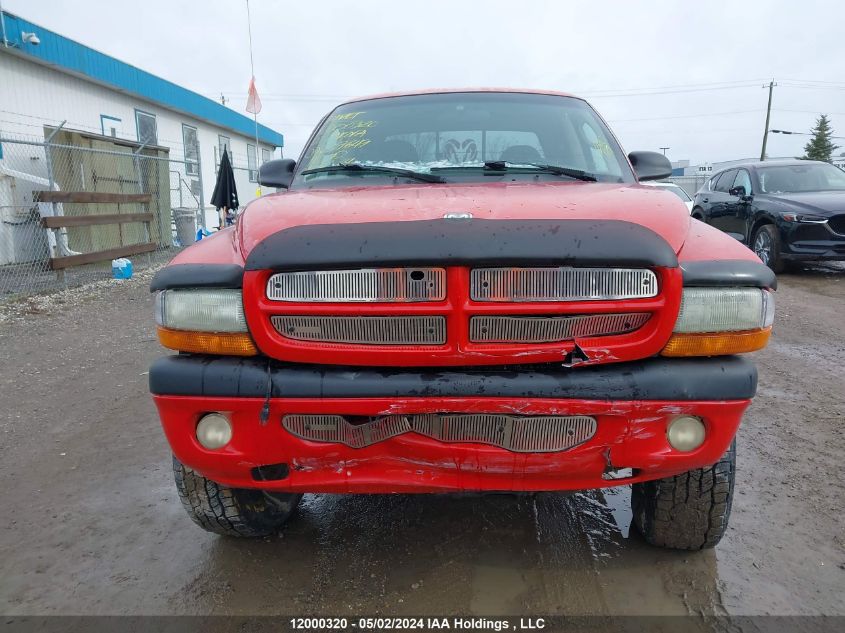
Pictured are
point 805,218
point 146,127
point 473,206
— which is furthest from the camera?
point 146,127

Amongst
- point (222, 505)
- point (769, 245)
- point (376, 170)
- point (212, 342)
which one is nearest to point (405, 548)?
point (222, 505)

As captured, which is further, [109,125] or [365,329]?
[109,125]

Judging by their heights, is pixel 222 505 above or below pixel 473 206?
below

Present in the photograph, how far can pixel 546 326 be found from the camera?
182 cm

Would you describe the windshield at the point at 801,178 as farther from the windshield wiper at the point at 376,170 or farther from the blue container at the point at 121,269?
the blue container at the point at 121,269

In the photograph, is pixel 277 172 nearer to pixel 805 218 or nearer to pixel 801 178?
pixel 805 218

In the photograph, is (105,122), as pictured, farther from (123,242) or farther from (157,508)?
(157,508)

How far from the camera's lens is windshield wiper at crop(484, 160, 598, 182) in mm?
2682

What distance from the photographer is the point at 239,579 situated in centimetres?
224

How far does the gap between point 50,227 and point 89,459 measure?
6.38 m

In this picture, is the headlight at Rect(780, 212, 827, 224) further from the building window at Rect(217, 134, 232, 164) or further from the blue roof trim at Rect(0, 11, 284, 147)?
the building window at Rect(217, 134, 232, 164)

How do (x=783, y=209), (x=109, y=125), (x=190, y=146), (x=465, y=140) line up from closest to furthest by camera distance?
1. (x=465, y=140)
2. (x=783, y=209)
3. (x=109, y=125)
4. (x=190, y=146)

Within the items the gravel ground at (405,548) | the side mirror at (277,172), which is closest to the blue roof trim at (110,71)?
the gravel ground at (405,548)

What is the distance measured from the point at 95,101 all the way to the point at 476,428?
1364 centimetres
